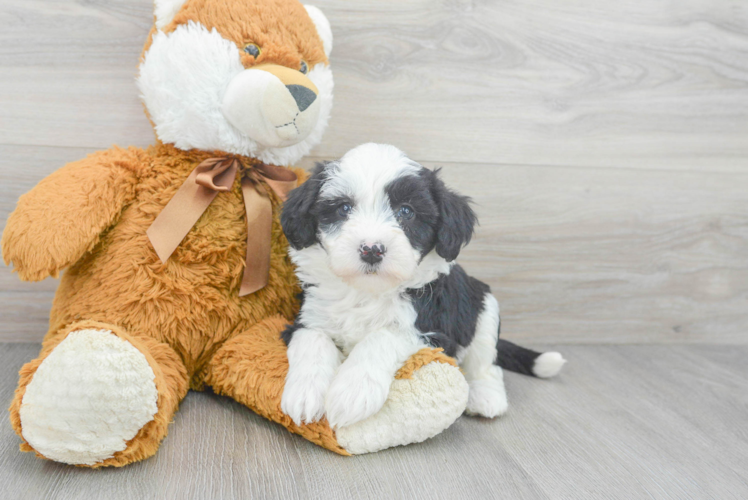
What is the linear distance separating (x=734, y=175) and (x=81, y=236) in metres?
2.25

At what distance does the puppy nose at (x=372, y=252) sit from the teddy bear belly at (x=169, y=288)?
44 centimetres

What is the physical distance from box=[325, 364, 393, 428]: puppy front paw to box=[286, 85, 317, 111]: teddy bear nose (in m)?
0.64

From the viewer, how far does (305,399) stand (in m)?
1.19

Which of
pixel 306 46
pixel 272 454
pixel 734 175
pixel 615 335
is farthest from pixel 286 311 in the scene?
pixel 734 175

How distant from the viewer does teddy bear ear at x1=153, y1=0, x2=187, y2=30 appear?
1.38 m

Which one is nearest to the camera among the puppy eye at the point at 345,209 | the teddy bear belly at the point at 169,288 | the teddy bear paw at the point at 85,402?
the teddy bear paw at the point at 85,402

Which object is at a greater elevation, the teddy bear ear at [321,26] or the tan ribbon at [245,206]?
the teddy bear ear at [321,26]

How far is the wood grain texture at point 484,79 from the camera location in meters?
1.64

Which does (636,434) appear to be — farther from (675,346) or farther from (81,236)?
(81,236)

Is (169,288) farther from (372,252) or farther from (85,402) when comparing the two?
(372,252)

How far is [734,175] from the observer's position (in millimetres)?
2139

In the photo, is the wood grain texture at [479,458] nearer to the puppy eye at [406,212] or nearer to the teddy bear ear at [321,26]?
the puppy eye at [406,212]

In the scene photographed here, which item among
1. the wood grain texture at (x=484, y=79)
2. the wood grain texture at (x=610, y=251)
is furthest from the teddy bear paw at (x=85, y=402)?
the wood grain texture at (x=610, y=251)

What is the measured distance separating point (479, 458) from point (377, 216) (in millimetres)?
601
